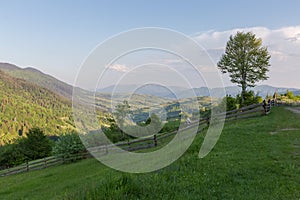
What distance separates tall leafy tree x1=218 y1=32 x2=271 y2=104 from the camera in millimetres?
38062

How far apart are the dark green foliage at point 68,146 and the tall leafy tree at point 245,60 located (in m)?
24.8

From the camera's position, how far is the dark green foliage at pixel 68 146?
28672mm

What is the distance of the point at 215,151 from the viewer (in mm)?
11828

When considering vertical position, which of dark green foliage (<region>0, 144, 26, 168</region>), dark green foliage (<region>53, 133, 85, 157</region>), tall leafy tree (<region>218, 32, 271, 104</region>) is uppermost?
tall leafy tree (<region>218, 32, 271, 104</region>)

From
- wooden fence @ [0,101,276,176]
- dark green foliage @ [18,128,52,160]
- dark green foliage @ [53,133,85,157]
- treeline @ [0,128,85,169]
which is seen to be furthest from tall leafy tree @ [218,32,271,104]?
dark green foliage @ [18,128,52,160]

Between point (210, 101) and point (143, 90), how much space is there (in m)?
2.94

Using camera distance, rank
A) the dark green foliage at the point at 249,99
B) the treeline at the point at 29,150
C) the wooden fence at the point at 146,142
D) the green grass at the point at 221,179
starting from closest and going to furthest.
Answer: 1. the green grass at the point at 221,179
2. the wooden fence at the point at 146,142
3. the dark green foliage at the point at 249,99
4. the treeline at the point at 29,150

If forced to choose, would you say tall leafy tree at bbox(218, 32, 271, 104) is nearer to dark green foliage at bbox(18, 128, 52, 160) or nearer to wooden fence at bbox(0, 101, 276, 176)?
wooden fence at bbox(0, 101, 276, 176)

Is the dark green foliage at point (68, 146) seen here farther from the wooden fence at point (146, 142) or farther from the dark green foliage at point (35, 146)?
the dark green foliage at point (35, 146)

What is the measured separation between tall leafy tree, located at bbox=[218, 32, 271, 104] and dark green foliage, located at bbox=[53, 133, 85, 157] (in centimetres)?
2485

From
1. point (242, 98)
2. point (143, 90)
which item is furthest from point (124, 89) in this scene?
point (242, 98)

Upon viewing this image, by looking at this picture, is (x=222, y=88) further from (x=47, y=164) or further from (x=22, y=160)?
(x=22, y=160)

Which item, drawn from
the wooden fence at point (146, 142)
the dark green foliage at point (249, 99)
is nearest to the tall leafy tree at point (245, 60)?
the dark green foliage at point (249, 99)

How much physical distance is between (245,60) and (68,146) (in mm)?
28681
